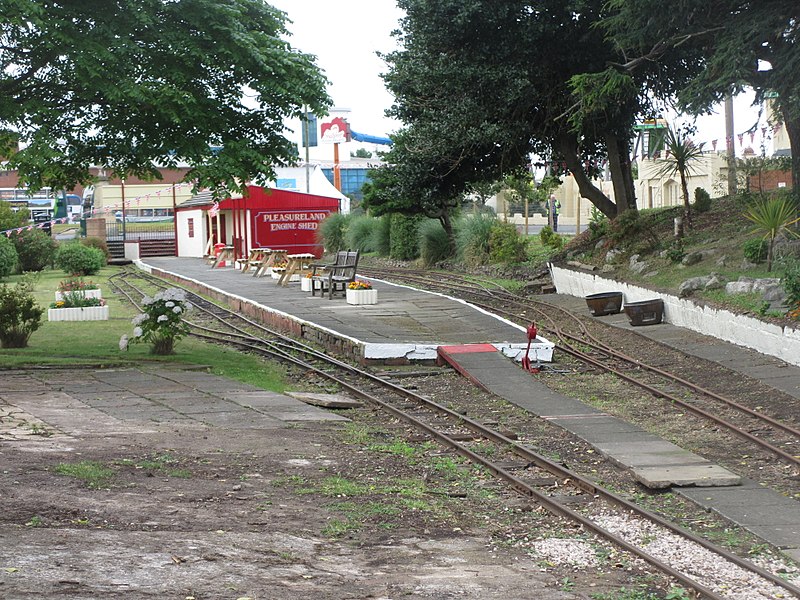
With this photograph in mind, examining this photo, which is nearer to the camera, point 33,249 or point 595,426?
point 595,426

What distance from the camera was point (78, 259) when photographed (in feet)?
136

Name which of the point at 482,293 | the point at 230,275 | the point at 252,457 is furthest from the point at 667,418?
the point at 230,275

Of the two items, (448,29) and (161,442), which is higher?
(448,29)

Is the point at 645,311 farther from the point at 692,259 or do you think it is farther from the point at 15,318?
the point at 15,318

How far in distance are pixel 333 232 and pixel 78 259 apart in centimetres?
1232

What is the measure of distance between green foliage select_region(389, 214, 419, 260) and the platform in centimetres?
873

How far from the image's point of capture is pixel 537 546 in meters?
7.48

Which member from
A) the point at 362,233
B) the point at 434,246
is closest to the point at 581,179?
the point at 434,246

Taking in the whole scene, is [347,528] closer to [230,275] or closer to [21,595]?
[21,595]

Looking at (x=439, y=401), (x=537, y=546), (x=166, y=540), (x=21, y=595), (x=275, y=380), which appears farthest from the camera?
(x=275, y=380)

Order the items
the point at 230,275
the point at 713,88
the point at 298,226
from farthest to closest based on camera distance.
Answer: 1. the point at 298,226
2. the point at 230,275
3. the point at 713,88

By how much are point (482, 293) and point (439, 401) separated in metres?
14.4

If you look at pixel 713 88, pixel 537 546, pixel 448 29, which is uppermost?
pixel 448 29

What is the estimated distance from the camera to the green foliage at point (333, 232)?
160 ft
